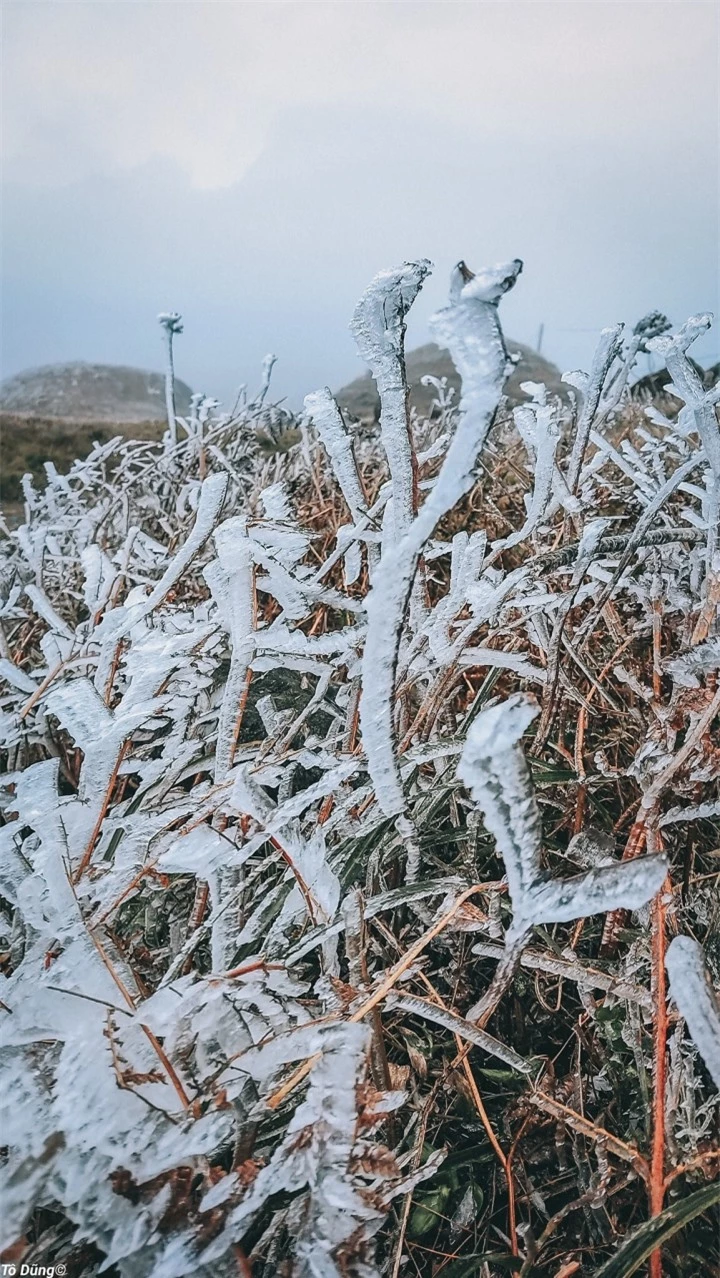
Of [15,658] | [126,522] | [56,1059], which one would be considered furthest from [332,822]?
[126,522]

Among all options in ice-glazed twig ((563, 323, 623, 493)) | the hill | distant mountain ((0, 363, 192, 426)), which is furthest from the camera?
distant mountain ((0, 363, 192, 426))

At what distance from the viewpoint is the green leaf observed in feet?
1.20

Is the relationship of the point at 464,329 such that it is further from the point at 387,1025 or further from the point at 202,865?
the point at 387,1025

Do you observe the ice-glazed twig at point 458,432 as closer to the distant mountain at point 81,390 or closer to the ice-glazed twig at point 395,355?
the ice-glazed twig at point 395,355

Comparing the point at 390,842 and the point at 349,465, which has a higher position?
the point at 349,465

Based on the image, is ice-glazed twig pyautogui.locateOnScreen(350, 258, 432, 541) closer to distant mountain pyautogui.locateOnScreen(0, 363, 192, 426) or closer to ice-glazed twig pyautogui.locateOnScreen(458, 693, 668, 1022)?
ice-glazed twig pyautogui.locateOnScreen(458, 693, 668, 1022)

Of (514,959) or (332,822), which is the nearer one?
(514,959)

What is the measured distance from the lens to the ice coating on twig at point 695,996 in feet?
1.05

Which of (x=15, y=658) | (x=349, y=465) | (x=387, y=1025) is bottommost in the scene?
(x=387, y=1025)

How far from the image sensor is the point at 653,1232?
369mm

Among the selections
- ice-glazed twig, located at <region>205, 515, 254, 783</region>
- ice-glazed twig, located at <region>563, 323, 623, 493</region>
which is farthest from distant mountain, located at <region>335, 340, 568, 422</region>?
ice-glazed twig, located at <region>205, 515, 254, 783</region>

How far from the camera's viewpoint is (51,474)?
1.36 meters

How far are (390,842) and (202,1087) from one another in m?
0.21

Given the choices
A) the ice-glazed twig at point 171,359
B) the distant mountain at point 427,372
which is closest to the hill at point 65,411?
the distant mountain at point 427,372
